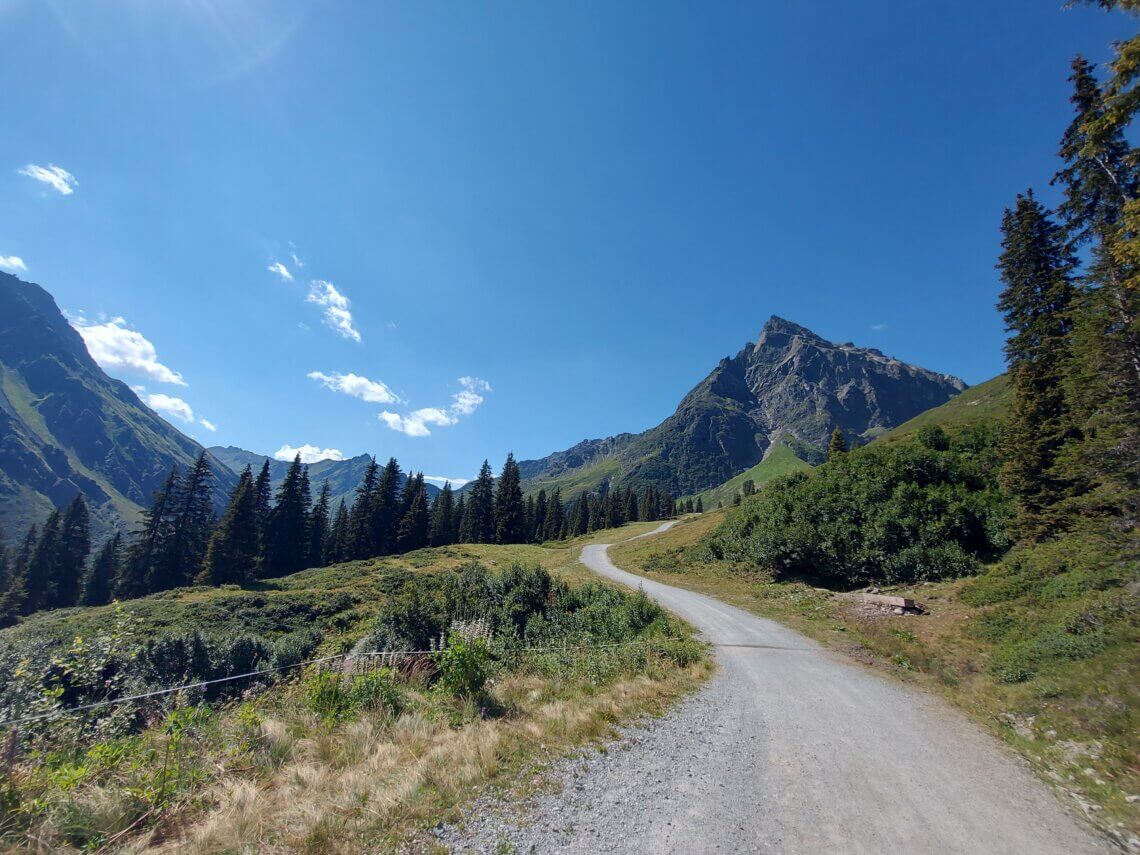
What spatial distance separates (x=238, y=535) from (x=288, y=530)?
10.8 metres

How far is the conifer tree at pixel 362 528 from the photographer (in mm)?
69375

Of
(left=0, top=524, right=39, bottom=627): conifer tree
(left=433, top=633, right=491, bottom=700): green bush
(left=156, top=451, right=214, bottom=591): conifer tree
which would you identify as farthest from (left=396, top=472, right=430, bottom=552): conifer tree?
(left=433, top=633, right=491, bottom=700): green bush

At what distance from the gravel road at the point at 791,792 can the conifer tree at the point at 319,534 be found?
7168 cm

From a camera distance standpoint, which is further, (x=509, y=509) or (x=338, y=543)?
(x=509, y=509)

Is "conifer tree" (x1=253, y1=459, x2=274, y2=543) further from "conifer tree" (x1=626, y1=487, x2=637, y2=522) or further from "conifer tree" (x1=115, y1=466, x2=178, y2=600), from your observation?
"conifer tree" (x1=626, y1=487, x2=637, y2=522)

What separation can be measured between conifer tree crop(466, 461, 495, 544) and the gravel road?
68367 mm

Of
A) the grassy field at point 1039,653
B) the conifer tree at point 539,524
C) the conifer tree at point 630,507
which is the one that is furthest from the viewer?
the conifer tree at point 630,507

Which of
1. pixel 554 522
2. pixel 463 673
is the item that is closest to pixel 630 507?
pixel 554 522

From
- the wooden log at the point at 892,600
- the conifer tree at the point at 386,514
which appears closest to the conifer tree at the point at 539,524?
the conifer tree at the point at 386,514

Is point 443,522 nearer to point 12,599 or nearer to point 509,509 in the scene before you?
point 509,509

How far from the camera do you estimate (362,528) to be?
7031 cm

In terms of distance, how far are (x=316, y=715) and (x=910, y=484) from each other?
3085 centimetres

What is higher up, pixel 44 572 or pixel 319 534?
pixel 319 534

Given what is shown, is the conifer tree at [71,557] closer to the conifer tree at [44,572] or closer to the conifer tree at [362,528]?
the conifer tree at [44,572]
